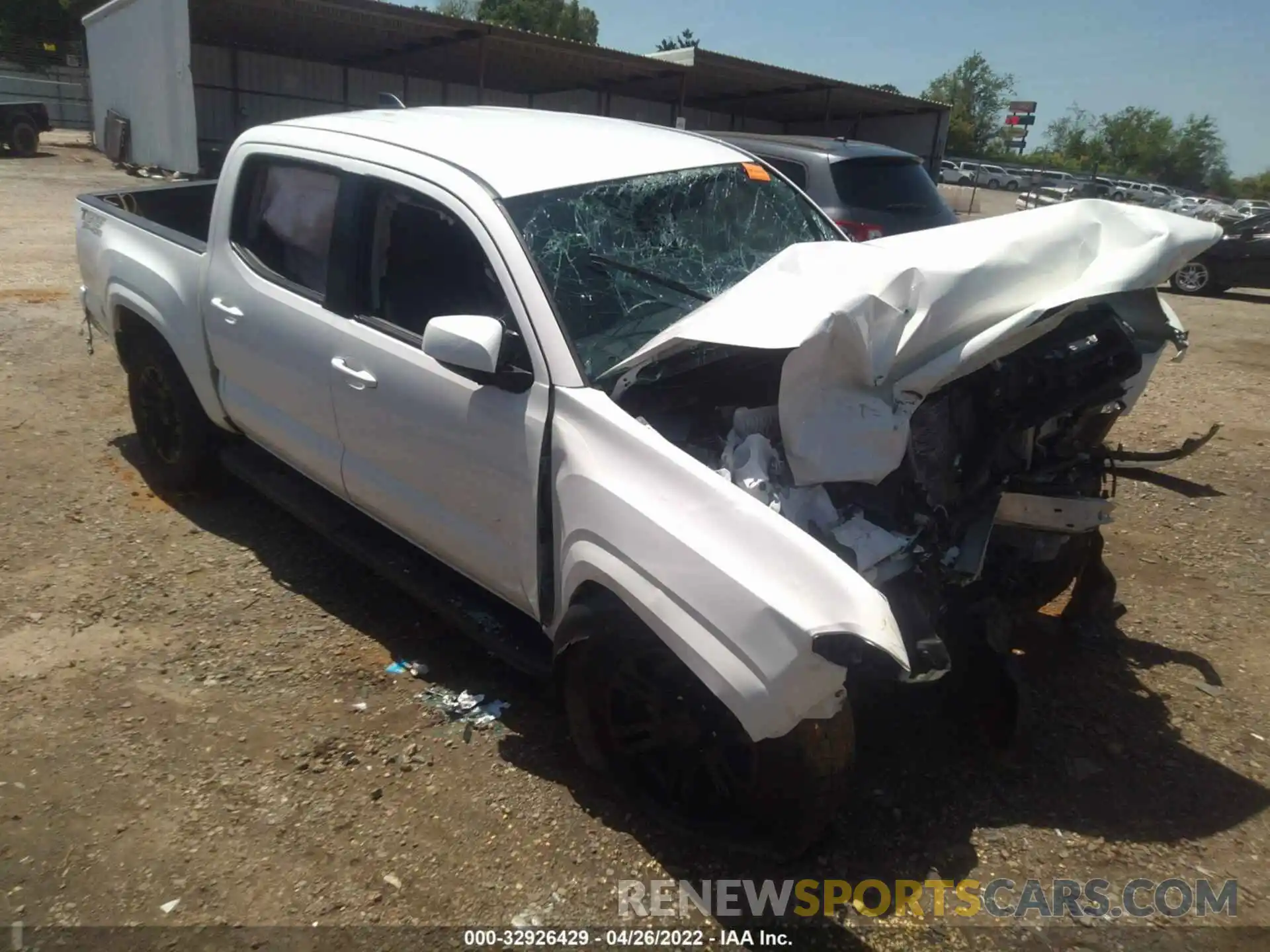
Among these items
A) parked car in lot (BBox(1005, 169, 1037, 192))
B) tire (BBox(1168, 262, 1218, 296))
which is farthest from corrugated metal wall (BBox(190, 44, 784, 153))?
parked car in lot (BBox(1005, 169, 1037, 192))

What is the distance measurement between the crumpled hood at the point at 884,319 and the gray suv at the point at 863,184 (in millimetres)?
5385

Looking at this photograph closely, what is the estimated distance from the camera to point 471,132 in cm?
347

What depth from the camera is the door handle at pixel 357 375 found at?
3256 millimetres

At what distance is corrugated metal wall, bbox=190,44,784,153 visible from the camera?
819 inches

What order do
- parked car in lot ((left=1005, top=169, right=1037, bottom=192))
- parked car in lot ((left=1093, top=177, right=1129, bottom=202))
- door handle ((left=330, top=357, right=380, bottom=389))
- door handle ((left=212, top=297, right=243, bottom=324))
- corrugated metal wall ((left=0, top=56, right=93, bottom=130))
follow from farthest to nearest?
parked car in lot ((left=1005, top=169, right=1037, bottom=192))
parked car in lot ((left=1093, top=177, right=1129, bottom=202))
corrugated metal wall ((left=0, top=56, right=93, bottom=130))
door handle ((left=212, top=297, right=243, bottom=324))
door handle ((left=330, top=357, right=380, bottom=389))

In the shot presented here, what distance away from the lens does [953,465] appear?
117 inches

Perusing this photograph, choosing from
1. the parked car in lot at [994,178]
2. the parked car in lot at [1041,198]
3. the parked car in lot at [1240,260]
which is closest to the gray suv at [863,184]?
the parked car in lot at [1240,260]

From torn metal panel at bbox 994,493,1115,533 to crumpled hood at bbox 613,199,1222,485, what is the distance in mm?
494

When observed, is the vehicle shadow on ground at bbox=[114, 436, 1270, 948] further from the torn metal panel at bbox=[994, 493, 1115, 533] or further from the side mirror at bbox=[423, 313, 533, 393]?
the side mirror at bbox=[423, 313, 533, 393]

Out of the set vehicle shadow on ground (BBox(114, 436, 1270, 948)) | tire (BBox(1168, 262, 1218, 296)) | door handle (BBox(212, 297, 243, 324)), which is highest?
door handle (BBox(212, 297, 243, 324))

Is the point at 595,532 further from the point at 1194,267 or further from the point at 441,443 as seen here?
the point at 1194,267

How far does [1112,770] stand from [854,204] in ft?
20.4

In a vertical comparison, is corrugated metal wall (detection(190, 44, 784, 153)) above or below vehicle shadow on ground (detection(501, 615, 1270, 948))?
above

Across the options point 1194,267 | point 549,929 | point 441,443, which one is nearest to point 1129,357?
point 441,443
